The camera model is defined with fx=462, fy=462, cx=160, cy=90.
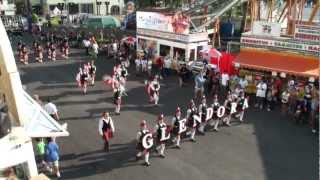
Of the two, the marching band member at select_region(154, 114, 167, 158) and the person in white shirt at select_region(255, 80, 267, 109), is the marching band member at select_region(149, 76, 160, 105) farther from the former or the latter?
the marching band member at select_region(154, 114, 167, 158)

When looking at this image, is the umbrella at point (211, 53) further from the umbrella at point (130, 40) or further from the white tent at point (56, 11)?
the white tent at point (56, 11)

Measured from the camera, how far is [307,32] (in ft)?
75.7

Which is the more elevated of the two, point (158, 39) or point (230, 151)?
point (158, 39)

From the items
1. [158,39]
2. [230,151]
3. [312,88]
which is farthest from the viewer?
[158,39]

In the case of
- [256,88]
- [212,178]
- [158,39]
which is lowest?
[212,178]

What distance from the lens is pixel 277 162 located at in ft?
52.4

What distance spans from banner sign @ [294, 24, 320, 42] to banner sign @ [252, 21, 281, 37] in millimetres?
1071

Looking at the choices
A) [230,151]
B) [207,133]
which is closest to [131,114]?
[207,133]

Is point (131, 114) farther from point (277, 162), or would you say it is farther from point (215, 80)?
point (277, 162)

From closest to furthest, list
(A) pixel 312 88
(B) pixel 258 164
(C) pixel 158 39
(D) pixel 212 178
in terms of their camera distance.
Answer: (D) pixel 212 178 < (B) pixel 258 164 < (A) pixel 312 88 < (C) pixel 158 39

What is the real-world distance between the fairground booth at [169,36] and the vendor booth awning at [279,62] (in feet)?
12.1

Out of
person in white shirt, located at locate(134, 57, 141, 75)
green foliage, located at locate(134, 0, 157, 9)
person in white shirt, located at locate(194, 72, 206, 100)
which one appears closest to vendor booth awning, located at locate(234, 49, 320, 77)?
person in white shirt, located at locate(194, 72, 206, 100)

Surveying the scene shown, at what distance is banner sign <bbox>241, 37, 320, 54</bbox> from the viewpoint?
22578mm

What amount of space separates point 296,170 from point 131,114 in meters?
8.14
